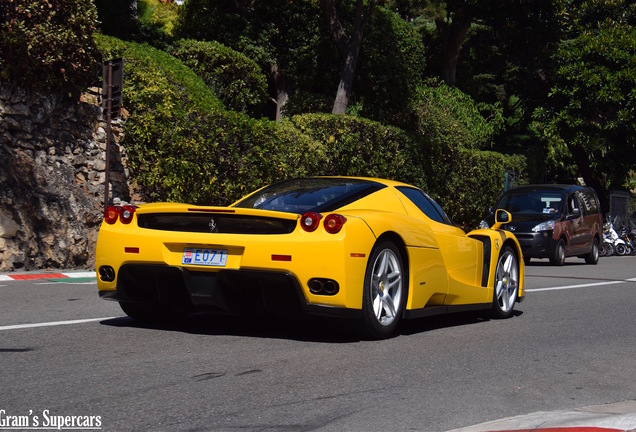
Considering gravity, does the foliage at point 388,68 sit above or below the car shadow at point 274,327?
above

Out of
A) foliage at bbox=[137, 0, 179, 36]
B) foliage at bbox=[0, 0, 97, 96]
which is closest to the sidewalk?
foliage at bbox=[0, 0, 97, 96]

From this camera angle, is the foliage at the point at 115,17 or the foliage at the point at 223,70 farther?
the foliage at the point at 115,17

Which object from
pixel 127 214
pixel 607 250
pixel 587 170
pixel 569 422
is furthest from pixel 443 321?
pixel 587 170

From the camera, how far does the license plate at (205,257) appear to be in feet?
23.1

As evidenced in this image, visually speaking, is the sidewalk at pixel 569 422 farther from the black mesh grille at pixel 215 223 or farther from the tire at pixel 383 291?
the black mesh grille at pixel 215 223

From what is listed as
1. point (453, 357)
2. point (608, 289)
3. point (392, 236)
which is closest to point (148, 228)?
point (392, 236)

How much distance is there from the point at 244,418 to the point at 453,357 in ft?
8.81

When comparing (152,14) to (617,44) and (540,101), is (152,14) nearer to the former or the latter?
(540,101)

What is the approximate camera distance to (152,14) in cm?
5488

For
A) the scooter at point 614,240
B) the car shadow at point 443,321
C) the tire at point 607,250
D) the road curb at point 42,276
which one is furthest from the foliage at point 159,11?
the car shadow at point 443,321

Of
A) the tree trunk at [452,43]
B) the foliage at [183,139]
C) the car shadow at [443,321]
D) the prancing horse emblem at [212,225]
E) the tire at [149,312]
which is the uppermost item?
the tree trunk at [452,43]

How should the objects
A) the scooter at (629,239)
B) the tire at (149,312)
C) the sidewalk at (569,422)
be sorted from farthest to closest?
the scooter at (629,239) → the tire at (149,312) → the sidewalk at (569,422)

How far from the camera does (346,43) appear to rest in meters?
26.1

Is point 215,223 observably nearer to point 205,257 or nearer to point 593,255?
point 205,257
